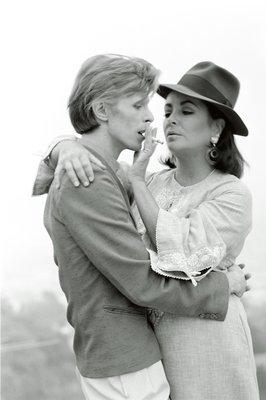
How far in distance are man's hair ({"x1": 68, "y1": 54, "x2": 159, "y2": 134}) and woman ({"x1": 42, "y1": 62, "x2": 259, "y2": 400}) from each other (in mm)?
149

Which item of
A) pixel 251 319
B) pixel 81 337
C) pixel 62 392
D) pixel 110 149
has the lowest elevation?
pixel 62 392

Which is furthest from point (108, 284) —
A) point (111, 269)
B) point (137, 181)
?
point (137, 181)

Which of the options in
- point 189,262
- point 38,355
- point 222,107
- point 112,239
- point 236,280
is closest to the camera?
point 112,239

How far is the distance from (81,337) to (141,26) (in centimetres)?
213

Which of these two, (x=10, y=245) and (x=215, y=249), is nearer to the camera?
(x=215, y=249)

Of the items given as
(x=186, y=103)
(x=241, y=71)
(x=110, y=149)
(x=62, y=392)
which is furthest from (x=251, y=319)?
(x=110, y=149)

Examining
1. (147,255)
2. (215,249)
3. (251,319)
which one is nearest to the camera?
(147,255)

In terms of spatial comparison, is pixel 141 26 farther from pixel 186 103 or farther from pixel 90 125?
pixel 90 125

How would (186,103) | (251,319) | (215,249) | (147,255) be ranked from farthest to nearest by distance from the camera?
1. (251,319)
2. (186,103)
3. (215,249)
4. (147,255)

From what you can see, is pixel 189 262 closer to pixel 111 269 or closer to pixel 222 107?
pixel 111 269

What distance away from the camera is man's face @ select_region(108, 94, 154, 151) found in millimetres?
1655

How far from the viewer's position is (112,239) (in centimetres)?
147

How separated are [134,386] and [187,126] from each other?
0.84 metres

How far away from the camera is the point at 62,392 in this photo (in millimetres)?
3203
